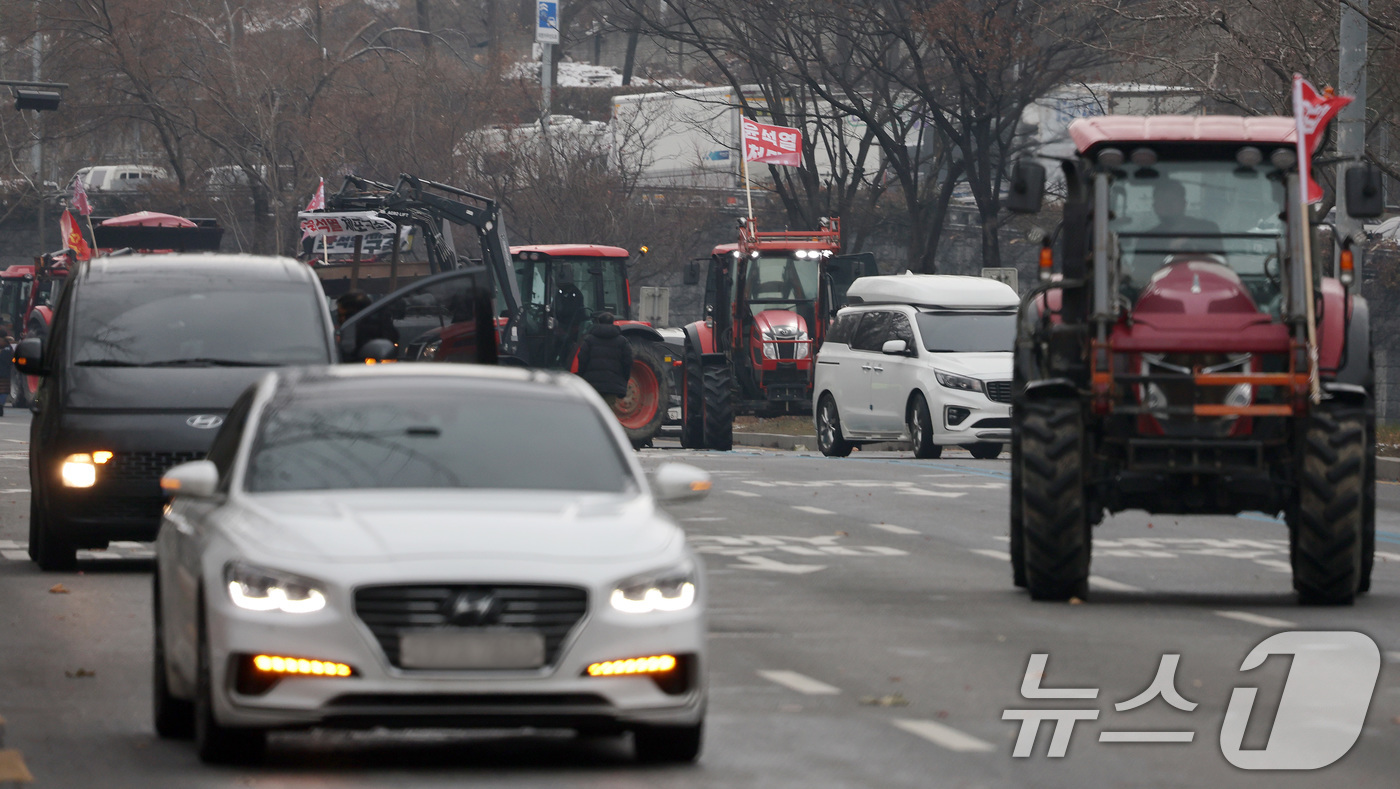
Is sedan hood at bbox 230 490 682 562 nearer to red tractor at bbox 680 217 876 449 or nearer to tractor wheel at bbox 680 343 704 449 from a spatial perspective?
tractor wheel at bbox 680 343 704 449

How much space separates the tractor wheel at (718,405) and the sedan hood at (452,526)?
1000 inches

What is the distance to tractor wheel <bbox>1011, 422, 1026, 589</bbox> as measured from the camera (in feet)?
45.6

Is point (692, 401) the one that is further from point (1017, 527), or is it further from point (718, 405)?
point (1017, 527)

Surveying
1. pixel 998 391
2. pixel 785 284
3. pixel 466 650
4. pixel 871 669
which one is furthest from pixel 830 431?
pixel 466 650

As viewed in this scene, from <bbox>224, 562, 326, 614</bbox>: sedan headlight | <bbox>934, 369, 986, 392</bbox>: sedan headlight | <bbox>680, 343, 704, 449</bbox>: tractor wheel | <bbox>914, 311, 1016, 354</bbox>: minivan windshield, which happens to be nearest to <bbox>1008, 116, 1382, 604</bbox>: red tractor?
<bbox>224, 562, 326, 614</bbox>: sedan headlight

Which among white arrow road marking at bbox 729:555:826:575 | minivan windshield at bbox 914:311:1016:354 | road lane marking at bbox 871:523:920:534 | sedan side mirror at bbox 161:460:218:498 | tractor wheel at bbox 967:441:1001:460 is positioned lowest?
tractor wheel at bbox 967:441:1001:460

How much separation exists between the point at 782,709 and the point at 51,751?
2.72 meters

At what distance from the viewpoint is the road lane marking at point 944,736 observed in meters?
8.41

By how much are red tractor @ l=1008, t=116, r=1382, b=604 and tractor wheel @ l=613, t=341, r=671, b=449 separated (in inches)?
794

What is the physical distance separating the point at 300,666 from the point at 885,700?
2.84m

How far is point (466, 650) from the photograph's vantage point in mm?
7461

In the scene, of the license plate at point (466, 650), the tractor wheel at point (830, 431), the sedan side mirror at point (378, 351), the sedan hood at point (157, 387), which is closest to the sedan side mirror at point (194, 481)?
the license plate at point (466, 650)

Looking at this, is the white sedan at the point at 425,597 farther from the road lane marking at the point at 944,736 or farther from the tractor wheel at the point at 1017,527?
the tractor wheel at the point at 1017,527

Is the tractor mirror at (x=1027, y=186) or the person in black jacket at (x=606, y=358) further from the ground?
the tractor mirror at (x=1027, y=186)
